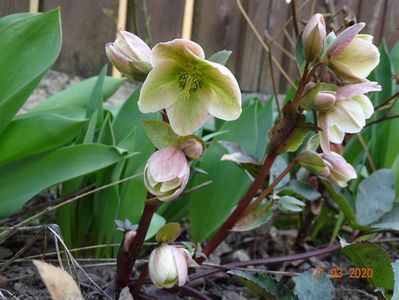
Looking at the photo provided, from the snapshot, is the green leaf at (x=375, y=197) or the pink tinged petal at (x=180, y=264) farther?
the green leaf at (x=375, y=197)

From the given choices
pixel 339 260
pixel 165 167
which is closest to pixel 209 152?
pixel 339 260

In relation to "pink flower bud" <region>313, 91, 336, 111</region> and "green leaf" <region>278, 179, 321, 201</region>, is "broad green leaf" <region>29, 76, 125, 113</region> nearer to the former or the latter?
Result: "green leaf" <region>278, 179, 321, 201</region>

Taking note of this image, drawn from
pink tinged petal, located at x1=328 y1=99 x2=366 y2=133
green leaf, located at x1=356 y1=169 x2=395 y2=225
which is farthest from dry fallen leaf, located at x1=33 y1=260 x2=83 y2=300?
green leaf, located at x1=356 y1=169 x2=395 y2=225

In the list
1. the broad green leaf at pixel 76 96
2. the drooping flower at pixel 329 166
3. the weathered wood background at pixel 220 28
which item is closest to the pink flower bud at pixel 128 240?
the drooping flower at pixel 329 166

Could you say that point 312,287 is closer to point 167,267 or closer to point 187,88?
point 167,267

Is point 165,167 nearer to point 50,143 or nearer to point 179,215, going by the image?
point 50,143

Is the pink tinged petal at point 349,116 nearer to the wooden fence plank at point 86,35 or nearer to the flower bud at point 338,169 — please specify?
the flower bud at point 338,169

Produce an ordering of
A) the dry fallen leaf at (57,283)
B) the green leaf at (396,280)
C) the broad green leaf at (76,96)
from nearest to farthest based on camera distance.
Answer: the dry fallen leaf at (57,283)
the green leaf at (396,280)
the broad green leaf at (76,96)
